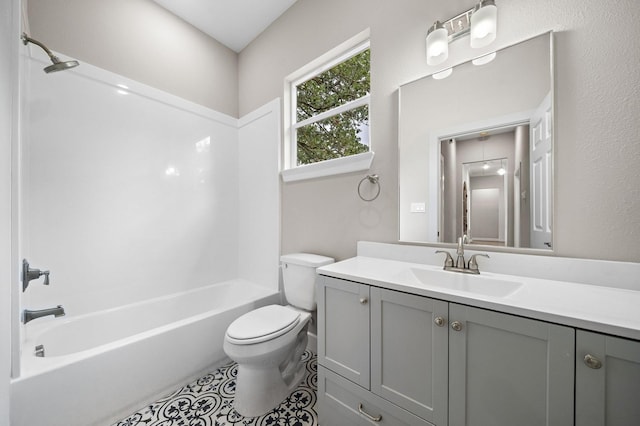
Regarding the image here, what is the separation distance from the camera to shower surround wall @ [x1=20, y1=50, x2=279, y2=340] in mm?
1588

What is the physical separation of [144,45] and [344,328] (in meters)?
2.71

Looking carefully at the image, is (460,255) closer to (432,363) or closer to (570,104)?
(432,363)

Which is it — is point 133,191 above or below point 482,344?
above

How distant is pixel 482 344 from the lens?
0.80 metres

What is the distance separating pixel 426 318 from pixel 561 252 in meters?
0.70

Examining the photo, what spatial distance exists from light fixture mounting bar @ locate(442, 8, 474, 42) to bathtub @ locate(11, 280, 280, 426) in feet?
7.23

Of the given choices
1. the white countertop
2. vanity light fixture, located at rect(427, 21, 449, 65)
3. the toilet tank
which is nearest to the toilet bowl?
the toilet tank

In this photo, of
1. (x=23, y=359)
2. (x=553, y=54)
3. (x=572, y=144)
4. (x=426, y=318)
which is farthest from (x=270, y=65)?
(x=23, y=359)

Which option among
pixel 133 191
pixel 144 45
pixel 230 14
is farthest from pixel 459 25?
pixel 133 191

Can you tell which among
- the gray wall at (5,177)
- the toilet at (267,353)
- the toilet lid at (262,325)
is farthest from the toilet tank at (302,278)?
the gray wall at (5,177)

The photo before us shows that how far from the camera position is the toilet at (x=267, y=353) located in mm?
1314

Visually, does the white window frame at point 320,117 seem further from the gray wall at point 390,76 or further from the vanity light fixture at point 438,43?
the vanity light fixture at point 438,43

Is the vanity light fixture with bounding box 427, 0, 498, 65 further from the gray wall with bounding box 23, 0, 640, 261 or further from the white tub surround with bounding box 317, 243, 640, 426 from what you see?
the white tub surround with bounding box 317, 243, 640, 426

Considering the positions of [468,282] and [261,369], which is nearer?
[468,282]
